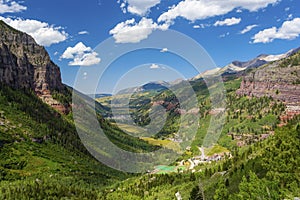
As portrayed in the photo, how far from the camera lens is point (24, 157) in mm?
197375

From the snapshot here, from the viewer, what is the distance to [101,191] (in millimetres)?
181250

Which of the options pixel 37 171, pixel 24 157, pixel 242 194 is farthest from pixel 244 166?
pixel 24 157

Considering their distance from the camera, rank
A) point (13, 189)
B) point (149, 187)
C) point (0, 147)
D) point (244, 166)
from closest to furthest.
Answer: point (244, 166)
point (13, 189)
point (149, 187)
point (0, 147)

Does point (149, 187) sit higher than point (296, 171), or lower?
Result: lower

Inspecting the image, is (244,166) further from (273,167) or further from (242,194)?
(242,194)

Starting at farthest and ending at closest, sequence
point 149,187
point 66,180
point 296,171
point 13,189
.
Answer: point 66,180
point 149,187
point 13,189
point 296,171

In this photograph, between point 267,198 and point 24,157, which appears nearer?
point 267,198

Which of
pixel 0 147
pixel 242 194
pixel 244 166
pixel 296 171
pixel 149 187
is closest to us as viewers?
pixel 242 194

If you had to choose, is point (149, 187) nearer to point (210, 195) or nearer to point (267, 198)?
point (210, 195)

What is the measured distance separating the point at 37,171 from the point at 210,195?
116m

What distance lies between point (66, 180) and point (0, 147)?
4826 cm

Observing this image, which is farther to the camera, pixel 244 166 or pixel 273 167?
pixel 244 166

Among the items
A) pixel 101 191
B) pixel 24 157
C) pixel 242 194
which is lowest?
pixel 101 191

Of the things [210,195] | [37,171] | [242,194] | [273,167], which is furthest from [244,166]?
[37,171]
